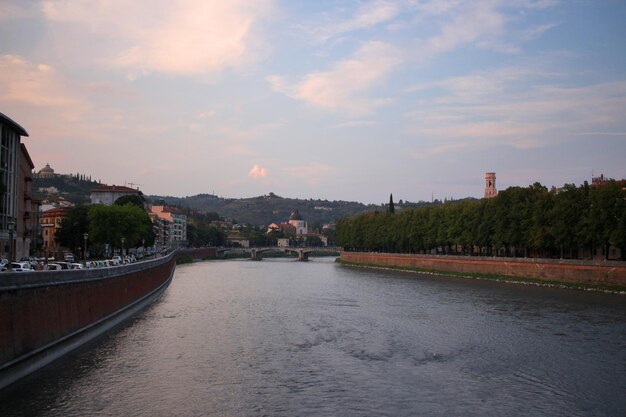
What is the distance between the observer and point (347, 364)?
26562 mm

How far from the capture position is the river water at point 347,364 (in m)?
20.7

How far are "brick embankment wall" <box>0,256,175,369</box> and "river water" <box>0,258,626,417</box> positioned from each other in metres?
1.32

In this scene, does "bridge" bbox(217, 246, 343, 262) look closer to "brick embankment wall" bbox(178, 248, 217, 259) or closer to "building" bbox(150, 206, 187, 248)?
"brick embankment wall" bbox(178, 248, 217, 259)

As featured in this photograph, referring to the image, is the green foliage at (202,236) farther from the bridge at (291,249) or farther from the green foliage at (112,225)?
the green foliage at (112,225)

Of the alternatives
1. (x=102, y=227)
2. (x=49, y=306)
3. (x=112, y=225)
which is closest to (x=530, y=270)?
(x=112, y=225)

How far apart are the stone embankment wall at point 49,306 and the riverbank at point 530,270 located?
40398mm

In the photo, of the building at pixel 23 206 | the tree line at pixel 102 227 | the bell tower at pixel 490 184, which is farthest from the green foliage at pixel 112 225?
the bell tower at pixel 490 184

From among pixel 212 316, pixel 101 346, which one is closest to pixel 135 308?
pixel 212 316

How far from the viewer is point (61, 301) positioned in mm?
25500

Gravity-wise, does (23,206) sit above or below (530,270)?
above

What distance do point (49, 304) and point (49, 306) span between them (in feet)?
0.24

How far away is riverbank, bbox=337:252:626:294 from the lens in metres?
56.0

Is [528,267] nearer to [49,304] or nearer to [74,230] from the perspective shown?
[74,230]

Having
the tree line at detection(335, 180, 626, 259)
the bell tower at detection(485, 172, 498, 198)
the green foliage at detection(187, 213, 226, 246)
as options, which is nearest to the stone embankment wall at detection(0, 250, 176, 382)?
the tree line at detection(335, 180, 626, 259)
